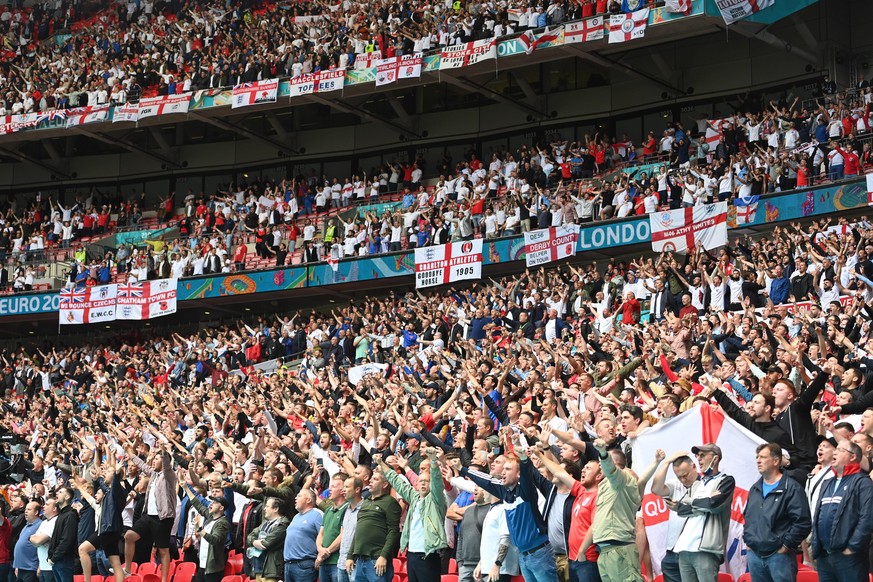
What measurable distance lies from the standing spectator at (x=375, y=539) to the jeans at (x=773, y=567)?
3623 mm

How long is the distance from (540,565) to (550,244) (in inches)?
669

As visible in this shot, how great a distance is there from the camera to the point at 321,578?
38.0 ft

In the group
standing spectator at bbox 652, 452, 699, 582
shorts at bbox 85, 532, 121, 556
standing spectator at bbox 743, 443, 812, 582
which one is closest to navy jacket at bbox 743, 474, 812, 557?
standing spectator at bbox 743, 443, 812, 582

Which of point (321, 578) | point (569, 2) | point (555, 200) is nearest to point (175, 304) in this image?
point (555, 200)

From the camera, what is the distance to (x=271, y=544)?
39.2 feet

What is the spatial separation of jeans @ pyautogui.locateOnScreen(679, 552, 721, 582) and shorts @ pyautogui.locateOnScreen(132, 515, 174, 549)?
7.42 metres

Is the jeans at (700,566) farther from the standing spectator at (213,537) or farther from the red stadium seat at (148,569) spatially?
the red stadium seat at (148,569)

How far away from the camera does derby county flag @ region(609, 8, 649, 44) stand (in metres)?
28.2

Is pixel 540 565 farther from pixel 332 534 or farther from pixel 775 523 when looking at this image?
pixel 332 534

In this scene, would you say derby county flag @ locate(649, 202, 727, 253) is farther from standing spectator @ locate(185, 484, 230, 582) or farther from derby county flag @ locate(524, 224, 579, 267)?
standing spectator @ locate(185, 484, 230, 582)

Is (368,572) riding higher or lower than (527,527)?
lower

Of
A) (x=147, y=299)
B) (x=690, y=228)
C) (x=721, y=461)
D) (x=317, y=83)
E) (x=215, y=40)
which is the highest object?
(x=215, y=40)

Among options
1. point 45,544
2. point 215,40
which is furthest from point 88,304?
point 45,544

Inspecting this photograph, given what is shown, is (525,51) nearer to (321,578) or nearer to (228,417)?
(228,417)
